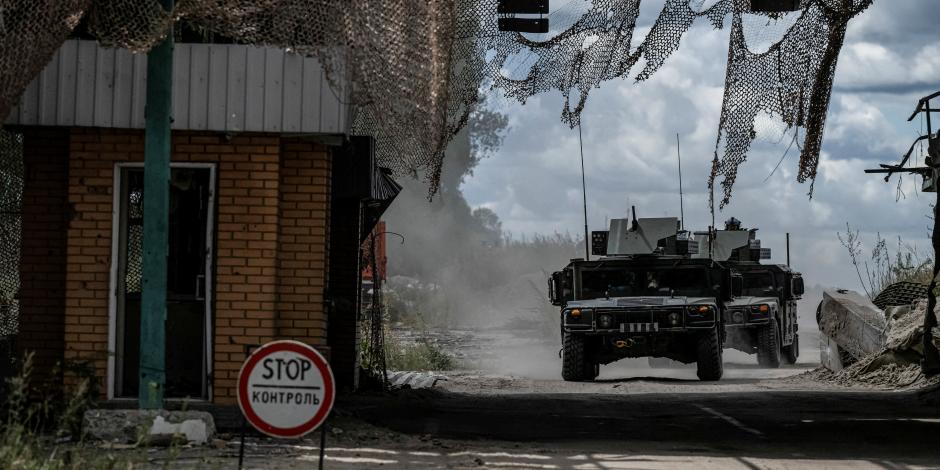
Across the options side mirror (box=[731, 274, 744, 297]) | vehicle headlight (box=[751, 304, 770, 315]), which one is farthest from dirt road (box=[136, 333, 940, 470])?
vehicle headlight (box=[751, 304, 770, 315])

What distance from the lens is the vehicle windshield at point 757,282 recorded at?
24797 mm

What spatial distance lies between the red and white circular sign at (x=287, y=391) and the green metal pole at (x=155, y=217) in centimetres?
275

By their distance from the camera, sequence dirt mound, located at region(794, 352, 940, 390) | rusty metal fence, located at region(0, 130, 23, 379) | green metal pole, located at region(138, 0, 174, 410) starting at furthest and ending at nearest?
1. dirt mound, located at region(794, 352, 940, 390)
2. rusty metal fence, located at region(0, 130, 23, 379)
3. green metal pole, located at region(138, 0, 174, 410)

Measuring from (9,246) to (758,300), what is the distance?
1408 centimetres

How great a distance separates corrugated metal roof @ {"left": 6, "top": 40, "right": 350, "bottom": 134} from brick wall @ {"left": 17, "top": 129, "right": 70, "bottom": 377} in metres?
0.71

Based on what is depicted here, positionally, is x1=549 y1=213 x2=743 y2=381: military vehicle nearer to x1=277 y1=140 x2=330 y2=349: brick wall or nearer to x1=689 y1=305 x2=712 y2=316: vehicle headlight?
x1=689 y1=305 x2=712 y2=316: vehicle headlight

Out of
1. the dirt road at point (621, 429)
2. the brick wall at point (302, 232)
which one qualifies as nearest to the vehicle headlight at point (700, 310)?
the dirt road at point (621, 429)

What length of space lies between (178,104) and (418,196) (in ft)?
176

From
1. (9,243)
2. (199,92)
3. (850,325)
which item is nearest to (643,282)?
(850,325)

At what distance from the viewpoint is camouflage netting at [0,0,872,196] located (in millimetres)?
8344

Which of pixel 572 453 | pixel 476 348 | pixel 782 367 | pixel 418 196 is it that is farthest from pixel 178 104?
pixel 418 196

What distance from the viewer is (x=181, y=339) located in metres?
11.8

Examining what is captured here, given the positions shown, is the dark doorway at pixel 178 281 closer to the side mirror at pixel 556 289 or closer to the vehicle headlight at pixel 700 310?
the side mirror at pixel 556 289

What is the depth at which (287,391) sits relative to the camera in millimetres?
6895
